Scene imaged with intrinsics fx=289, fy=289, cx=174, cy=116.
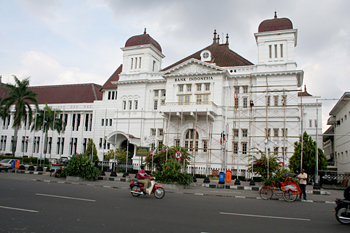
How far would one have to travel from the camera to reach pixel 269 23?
32.5 meters

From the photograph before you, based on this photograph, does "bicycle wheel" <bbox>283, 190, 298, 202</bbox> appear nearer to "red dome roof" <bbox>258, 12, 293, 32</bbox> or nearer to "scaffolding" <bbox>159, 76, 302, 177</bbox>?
"scaffolding" <bbox>159, 76, 302, 177</bbox>

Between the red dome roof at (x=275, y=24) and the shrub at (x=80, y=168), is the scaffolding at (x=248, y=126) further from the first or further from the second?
the shrub at (x=80, y=168)

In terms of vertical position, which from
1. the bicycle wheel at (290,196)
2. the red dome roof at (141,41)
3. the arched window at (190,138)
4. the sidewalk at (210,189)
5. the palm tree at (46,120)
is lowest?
the sidewalk at (210,189)

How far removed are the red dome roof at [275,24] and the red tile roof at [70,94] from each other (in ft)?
94.6

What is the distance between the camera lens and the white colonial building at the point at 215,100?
30.5 m

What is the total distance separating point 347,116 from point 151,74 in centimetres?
2291

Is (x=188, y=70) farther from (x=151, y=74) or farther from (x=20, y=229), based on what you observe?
(x=20, y=229)

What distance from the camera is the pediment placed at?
32.1m

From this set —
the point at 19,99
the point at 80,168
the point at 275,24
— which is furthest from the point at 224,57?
the point at 19,99

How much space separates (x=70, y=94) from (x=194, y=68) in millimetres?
26926

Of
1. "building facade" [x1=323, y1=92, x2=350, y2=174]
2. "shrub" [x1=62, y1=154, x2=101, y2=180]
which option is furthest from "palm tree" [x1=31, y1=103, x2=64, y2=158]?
"building facade" [x1=323, y1=92, x2=350, y2=174]

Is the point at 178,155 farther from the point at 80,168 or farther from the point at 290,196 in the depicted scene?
the point at 290,196

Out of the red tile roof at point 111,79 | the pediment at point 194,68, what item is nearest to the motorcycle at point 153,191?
the pediment at point 194,68

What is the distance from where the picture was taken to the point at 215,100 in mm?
32125
